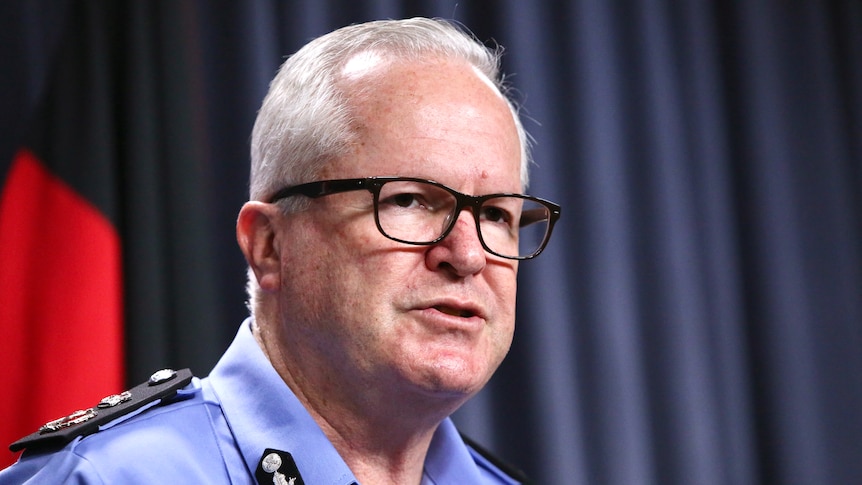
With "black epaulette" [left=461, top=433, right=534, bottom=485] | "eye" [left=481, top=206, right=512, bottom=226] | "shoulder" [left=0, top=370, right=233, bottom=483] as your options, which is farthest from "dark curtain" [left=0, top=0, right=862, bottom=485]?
"eye" [left=481, top=206, right=512, bottom=226]

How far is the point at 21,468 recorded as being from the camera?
112cm

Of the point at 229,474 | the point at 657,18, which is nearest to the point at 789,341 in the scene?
the point at 657,18

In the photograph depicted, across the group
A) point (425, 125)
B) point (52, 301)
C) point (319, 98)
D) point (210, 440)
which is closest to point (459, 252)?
point (425, 125)

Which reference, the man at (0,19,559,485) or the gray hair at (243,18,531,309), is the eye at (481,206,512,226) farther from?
the gray hair at (243,18,531,309)

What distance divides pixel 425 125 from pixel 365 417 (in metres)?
0.46

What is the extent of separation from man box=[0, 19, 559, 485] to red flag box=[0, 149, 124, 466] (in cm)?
56

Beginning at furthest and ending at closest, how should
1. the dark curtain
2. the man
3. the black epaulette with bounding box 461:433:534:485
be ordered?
the dark curtain → the black epaulette with bounding box 461:433:534:485 → the man

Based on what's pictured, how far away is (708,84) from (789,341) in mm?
745

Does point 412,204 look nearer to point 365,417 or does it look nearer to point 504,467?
point 365,417

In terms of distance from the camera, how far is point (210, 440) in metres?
1.21

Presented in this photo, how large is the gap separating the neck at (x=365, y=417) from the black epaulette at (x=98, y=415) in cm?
17

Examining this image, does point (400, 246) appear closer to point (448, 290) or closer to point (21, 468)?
point (448, 290)

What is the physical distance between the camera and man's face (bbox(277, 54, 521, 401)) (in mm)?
1202

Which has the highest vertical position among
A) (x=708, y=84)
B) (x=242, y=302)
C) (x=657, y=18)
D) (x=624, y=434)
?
(x=657, y=18)
